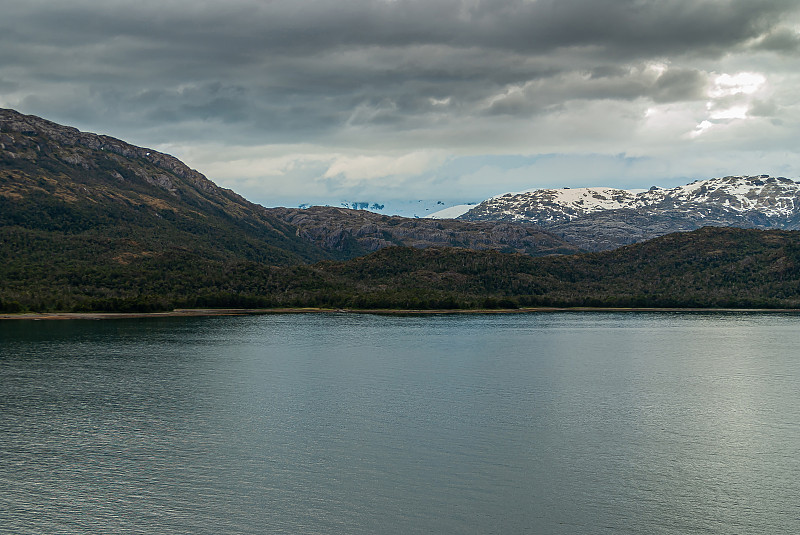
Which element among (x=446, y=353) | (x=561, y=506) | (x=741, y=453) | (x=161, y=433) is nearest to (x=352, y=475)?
(x=561, y=506)

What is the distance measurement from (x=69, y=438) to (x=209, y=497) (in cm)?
2777

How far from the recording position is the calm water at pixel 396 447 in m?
60.3

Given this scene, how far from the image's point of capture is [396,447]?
79.7 metres

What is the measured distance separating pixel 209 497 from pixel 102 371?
77.7m

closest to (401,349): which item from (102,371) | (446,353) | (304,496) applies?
(446,353)

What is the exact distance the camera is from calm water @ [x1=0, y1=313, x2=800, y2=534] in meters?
60.3

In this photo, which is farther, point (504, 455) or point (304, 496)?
point (504, 455)

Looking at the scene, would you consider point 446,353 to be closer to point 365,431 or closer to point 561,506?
point 365,431

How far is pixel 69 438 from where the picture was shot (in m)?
82.8

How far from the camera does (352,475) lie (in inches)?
2766

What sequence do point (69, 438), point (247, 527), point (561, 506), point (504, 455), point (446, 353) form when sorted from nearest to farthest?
point (247, 527) → point (561, 506) → point (504, 455) → point (69, 438) → point (446, 353)

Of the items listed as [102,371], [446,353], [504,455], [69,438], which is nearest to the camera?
[504,455]

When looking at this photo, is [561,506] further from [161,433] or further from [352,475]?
[161,433]

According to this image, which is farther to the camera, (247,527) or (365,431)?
(365,431)
